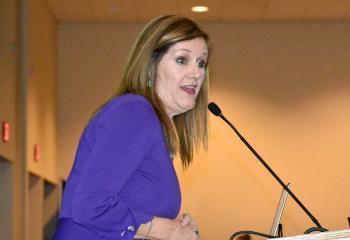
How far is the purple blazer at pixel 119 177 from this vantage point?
1.79 metres

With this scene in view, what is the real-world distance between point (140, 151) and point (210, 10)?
6.59 m

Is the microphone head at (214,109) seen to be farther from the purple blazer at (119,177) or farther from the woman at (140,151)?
the purple blazer at (119,177)

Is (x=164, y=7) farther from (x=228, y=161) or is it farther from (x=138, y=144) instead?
(x=138, y=144)

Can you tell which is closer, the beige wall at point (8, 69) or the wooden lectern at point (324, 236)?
the wooden lectern at point (324, 236)

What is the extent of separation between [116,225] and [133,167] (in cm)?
14

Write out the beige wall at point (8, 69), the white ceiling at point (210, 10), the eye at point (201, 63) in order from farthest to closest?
the white ceiling at point (210, 10), the beige wall at point (8, 69), the eye at point (201, 63)

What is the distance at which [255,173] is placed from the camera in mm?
8531

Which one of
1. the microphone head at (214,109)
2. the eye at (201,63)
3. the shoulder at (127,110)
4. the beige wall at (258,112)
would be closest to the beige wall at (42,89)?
the beige wall at (258,112)

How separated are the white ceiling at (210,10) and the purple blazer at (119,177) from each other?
6215 mm

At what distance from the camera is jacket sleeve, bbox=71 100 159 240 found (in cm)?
178

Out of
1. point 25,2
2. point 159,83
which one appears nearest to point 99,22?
point 25,2

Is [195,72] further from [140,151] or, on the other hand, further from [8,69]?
[8,69]

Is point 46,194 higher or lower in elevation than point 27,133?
lower

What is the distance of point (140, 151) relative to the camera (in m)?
1.84
